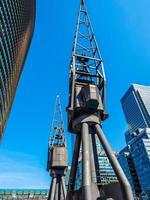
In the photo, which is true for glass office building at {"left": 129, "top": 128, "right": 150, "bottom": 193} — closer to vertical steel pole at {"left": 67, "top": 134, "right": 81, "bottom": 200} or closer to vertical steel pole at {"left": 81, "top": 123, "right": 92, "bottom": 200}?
vertical steel pole at {"left": 67, "top": 134, "right": 81, "bottom": 200}

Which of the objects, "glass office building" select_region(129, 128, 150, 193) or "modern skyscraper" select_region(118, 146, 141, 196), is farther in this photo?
"modern skyscraper" select_region(118, 146, 141, 196)

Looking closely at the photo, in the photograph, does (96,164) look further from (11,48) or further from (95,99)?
(11,48)

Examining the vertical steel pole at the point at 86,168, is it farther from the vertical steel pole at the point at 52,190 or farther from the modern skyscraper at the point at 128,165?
the modern skyscraper at the point at 128,165

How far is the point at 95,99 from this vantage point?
22859 mm

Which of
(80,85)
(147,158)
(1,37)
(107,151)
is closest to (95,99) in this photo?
(80,85)

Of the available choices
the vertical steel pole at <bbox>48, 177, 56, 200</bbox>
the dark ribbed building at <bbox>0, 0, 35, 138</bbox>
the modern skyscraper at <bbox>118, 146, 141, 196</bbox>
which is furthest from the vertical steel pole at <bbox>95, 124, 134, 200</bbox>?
the modern skyscraper at <bbox>118, 146, 141, 196</bbox>

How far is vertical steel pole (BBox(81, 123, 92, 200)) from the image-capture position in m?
17.3

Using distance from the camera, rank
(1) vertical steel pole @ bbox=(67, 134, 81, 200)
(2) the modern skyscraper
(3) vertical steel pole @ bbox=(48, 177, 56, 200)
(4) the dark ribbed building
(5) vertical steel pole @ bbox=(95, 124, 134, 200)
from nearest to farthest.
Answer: (5) vertical steel pole @ bbox=(95, 124, 134, 200) < (1) vertical steel pole @ bbox=(67, 134, 81, 200) < (3) vertical steel pole @ bbox=(48, 177, 56, 200) < (4) the dark ribbed building < (2) the modern skyscraper

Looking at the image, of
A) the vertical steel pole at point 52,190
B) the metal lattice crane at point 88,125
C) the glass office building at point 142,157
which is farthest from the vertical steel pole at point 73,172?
the glass office building at point 142,157

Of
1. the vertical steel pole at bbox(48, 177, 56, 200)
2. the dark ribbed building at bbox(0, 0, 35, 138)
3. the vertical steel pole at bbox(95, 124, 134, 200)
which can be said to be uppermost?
the dark ribbed building at bbox(0, 0, 35, 138)

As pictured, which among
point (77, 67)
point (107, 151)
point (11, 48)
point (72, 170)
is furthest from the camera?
point (11, 48)

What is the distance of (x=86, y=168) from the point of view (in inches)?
738

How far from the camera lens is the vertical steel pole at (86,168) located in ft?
56.8

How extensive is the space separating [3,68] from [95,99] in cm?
4232
